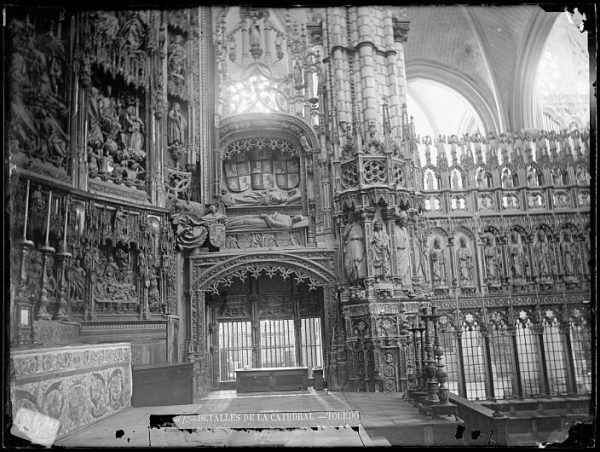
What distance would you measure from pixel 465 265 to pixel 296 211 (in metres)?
4.57

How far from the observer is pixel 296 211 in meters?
14.3

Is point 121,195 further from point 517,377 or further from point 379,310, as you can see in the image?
point 517,377

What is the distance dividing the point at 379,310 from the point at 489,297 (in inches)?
131

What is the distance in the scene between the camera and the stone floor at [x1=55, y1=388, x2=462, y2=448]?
21.4 feet

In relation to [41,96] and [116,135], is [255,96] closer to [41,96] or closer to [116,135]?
[116,135]

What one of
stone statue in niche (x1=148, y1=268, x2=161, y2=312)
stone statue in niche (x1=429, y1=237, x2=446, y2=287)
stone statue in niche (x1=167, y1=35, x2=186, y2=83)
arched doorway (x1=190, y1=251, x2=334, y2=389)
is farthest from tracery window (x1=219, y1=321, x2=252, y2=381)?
stone statue in niche (x1=167, y1=35, x2=186, y2=83)

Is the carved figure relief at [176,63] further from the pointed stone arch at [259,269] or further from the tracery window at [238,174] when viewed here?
the pointed stone arch at [259,269]

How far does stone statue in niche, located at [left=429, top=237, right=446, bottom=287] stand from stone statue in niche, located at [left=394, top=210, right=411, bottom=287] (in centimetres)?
113

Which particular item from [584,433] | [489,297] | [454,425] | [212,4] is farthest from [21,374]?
[489,297]

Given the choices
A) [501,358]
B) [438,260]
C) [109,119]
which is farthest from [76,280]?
[501,358]

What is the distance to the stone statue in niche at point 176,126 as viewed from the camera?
13531 millimetres

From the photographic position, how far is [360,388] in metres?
12.1

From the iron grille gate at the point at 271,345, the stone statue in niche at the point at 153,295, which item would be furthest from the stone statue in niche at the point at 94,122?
the iron grille gate at the point at 271,345

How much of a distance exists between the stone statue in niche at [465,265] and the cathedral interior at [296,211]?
77 mm
